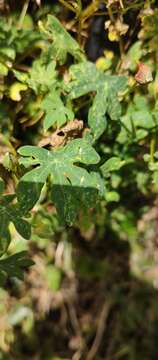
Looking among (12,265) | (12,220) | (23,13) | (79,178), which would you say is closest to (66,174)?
(79,178)

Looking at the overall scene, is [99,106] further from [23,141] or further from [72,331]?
[72,331]

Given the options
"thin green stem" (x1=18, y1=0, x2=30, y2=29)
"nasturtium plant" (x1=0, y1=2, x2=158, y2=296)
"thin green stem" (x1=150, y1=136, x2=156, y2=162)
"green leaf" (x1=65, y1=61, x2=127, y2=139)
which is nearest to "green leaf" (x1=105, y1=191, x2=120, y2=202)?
"nasturtium plant" (x1=0, y1=2, x2=158, y2=296)

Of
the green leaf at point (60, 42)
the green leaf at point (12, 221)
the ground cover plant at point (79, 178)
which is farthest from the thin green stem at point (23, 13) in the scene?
the green leaf at point (12, 221)

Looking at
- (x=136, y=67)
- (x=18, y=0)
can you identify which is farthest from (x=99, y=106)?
(x=18, y=0)

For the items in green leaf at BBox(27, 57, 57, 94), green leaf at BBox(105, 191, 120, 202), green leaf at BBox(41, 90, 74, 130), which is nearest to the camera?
green leaf at BBox(41, 90, 74, 130)

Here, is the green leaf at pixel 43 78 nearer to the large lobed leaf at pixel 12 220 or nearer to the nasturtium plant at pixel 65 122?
the nasturtium plant at pixel 65 122

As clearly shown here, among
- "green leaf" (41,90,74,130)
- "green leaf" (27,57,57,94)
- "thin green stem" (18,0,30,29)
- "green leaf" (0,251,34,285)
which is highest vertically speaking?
"thin green stem" (18,0,30,29)

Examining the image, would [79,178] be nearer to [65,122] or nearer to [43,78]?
[65,122]

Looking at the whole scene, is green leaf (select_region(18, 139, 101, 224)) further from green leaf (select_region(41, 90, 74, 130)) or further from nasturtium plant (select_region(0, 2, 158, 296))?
green leaf (select_region(41, 90, 74, 130))
